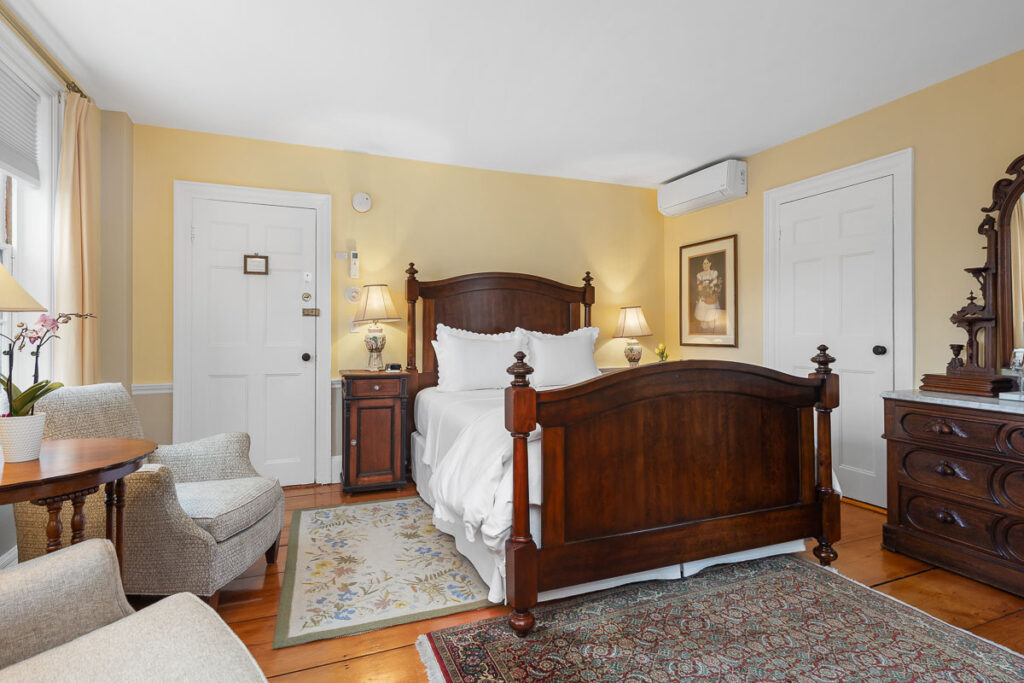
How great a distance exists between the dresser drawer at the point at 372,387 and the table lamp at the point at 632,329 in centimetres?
207

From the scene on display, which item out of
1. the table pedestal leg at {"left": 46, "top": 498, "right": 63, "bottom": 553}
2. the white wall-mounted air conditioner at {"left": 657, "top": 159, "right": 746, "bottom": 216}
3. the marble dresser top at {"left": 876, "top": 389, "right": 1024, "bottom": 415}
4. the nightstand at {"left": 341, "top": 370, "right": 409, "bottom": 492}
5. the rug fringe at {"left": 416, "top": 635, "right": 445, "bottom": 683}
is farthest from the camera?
the white wall-mounted air conditioner at {"left": 657, "top": 159, "right": 746, "bottom": 216}

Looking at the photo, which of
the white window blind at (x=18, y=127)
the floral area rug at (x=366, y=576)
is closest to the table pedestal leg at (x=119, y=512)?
the floral area rug at (x=366, y=576)

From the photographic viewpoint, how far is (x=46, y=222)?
2.79 meters

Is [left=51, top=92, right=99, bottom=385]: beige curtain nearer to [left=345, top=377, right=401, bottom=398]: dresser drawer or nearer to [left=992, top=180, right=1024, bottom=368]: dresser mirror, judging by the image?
[left=345, top=377, right=401, bottom=398]: dresser drawer

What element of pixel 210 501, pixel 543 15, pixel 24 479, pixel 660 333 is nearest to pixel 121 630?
pixel 24 479

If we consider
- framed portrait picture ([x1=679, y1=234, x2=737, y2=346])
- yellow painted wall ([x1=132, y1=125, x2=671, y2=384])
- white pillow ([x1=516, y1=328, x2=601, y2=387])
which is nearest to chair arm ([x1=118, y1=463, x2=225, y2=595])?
yellow painted wall ([x1=132, y1=125, x2=671, y2=384])

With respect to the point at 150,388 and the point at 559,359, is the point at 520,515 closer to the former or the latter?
the point at 559,359

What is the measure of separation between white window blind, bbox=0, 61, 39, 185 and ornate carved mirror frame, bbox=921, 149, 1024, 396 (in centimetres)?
446

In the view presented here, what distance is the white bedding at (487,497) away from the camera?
2.11 metres

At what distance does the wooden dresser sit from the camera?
2307 millimetres

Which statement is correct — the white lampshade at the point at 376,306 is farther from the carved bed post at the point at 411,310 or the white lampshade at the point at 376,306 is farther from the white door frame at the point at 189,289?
the white door frame at the point at 189,289

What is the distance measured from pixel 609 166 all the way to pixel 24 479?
13.6 ft

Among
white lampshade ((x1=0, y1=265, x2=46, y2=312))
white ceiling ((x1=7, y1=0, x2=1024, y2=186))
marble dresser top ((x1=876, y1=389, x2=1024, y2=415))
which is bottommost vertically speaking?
marble dresser top ((x1=876, y1=389, x2=1024, y2=415))

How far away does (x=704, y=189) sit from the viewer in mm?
4473
